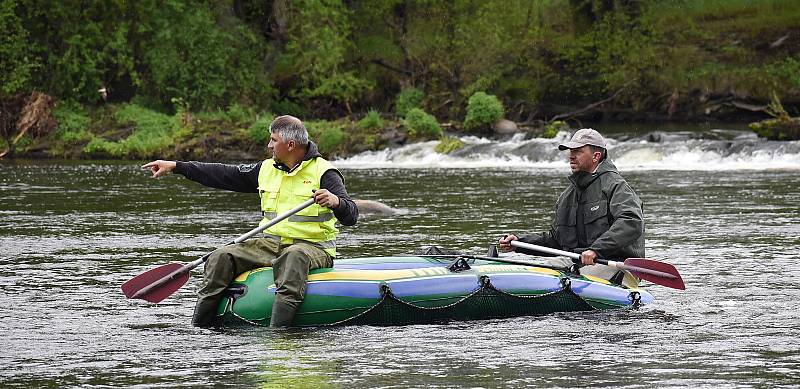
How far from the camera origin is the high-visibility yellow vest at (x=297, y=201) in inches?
368

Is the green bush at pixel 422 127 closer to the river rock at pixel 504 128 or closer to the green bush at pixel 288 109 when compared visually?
the river rock at pixel 504 128

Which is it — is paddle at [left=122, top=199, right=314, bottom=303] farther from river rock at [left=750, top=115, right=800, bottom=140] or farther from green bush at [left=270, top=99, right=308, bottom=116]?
green bush at [left=270, top=99, right=308, bottom=116]

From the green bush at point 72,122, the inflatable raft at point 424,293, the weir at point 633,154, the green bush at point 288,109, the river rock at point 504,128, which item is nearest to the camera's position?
the inflatable raft at point 424,293

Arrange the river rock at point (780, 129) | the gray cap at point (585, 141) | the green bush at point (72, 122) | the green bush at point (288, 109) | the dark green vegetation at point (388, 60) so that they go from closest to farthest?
the gray cap at point (585, 141) → the river rock at point (780, 129) → the green bush at point (72, 122) → the dark green vegetation at point (388, 60) → the green bush at point (288, 109)

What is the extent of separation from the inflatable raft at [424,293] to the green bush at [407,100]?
3020 cm

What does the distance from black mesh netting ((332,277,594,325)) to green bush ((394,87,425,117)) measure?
99.5ft

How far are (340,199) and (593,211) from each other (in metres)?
1.96

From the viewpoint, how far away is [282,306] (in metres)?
8.94

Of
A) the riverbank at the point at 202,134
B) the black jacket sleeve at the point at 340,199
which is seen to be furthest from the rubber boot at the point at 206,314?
the riverbank at the point at 202,134

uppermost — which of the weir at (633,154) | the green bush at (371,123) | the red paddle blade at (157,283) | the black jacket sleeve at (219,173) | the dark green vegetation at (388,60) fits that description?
the dark green vegetation at (388,60)

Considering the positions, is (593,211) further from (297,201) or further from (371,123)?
(371,123)

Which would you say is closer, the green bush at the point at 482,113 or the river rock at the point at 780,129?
the river rock at the point at 780,129

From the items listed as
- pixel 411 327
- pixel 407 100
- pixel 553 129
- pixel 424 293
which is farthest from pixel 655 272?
pixel 407 100

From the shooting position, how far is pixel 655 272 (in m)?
9.73
